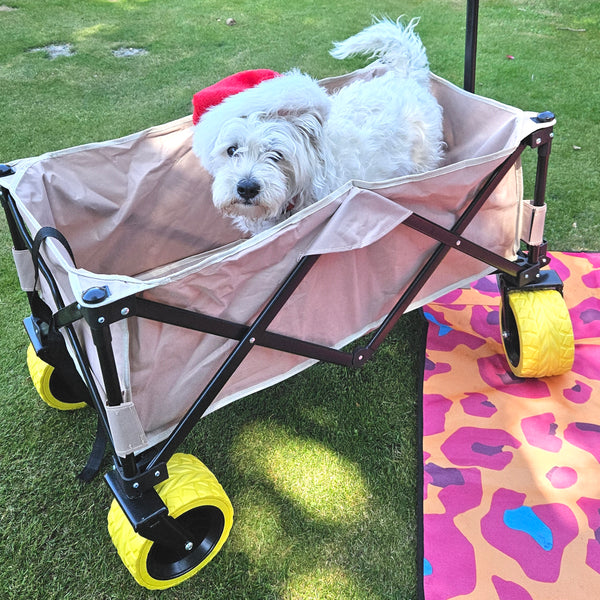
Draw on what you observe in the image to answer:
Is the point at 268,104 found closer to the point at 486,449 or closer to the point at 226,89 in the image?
the point at 226,89

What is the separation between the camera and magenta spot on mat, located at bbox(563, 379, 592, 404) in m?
1.82

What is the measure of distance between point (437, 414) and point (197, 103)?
1.22 meters

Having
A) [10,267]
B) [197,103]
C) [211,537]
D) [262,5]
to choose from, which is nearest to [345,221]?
[197,103]

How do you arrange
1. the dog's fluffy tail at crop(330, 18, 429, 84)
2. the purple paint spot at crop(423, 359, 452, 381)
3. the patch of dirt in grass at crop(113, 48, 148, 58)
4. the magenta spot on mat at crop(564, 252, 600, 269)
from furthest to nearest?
the patch of dirt in grass at crop(113, 48, 148, 58) < the magenta spot on mat at crop(564, 252, 600, 269) < the dog's fluffy tail at crop(330, 18, 429, 84) < the purple paint spot at crop(423, 359, 452, 381)

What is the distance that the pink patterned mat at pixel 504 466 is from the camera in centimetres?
140

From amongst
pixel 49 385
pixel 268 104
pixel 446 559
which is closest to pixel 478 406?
pixel 446 559

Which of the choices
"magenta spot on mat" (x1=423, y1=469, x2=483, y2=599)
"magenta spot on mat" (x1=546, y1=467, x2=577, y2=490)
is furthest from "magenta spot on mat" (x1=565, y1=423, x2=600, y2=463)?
"magenta spot on mat" (x1=423, y1=469, x2=483, y2=599)

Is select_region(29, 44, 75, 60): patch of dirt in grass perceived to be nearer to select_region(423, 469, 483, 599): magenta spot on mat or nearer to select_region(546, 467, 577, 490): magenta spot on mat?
select_region(423, 469, 483, 599): magenta spot on mat

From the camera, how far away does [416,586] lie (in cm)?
140

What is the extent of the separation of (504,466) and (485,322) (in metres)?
0.65

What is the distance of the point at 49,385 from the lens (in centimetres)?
179

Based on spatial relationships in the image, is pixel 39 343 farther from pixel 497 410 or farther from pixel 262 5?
pixel 262 5

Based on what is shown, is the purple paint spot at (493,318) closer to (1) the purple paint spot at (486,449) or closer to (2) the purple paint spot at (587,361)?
(2) the purple paint spot at (587,361)

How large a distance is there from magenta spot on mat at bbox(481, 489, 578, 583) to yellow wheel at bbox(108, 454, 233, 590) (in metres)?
0.70
